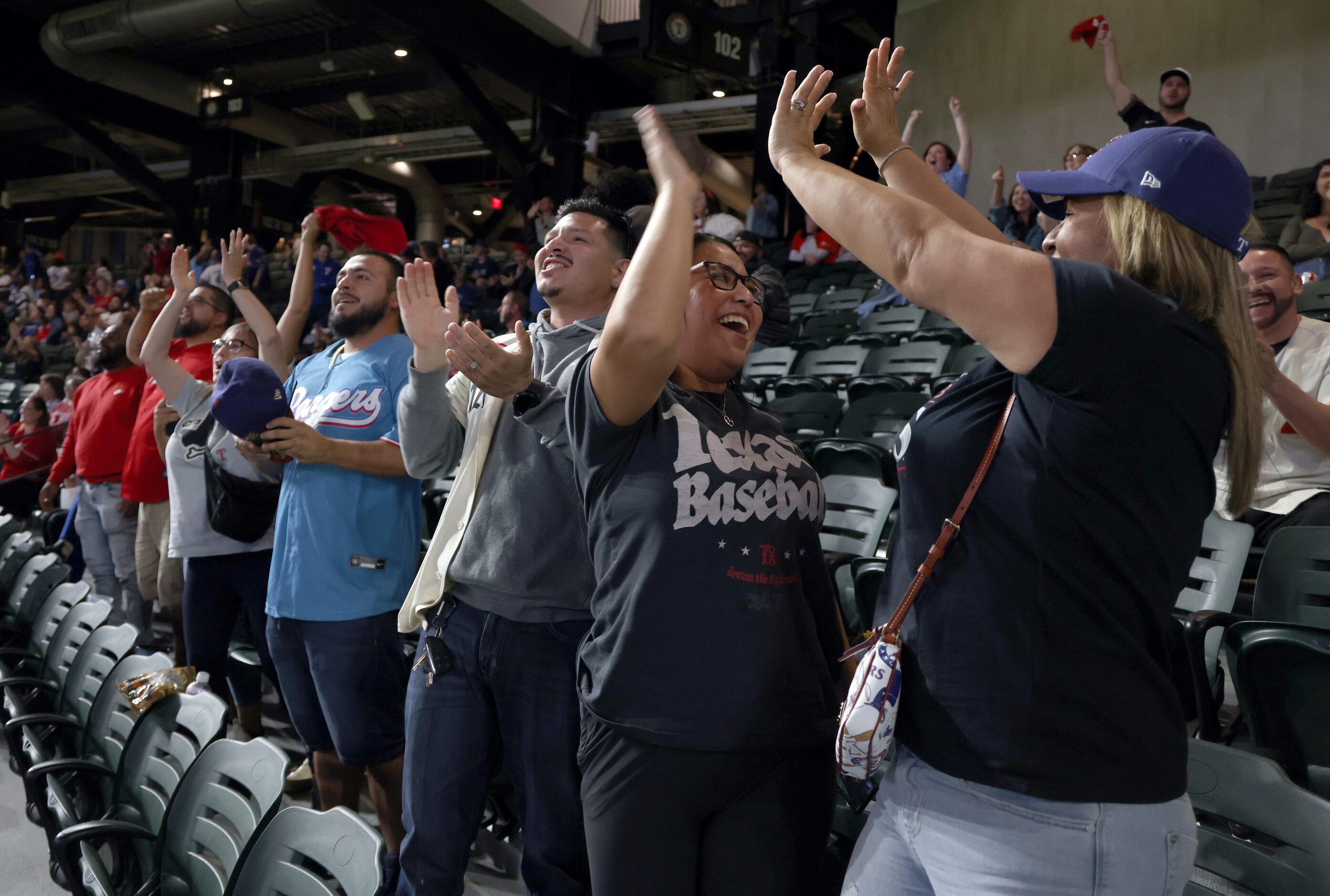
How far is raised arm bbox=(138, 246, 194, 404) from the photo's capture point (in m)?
3.38

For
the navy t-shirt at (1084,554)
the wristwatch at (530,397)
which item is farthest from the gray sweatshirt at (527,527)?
the navy t-shirt at (1084,554)

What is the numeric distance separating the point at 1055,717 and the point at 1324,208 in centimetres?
624

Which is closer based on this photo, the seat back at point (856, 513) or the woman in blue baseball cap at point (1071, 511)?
the woman in blue baseball cap at point (1071, 511)

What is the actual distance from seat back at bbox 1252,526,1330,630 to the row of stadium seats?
2314mm

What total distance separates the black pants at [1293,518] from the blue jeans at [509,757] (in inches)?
84.9

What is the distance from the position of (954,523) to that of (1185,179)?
0.44 metres

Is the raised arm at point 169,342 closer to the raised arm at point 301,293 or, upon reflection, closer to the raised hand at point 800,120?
the raised arm at point 301,293

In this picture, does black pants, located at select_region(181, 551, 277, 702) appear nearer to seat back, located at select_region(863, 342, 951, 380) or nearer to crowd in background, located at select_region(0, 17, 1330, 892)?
crowd in background, located at select_region(0, 17, 1330, 892)

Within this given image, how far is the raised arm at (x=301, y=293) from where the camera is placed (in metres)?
3.21

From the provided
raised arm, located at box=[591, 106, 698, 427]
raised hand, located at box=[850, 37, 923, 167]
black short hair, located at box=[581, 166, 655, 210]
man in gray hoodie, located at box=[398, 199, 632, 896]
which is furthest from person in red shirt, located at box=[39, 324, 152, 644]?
raised hand, located at box=[850, 37, 923, 167]

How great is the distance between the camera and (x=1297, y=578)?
2.47m

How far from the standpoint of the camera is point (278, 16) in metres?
12.9

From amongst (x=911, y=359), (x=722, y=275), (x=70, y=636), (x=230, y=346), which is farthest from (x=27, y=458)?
(x=722, y=275)

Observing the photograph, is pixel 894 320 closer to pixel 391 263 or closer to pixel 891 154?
pixel 391 263
